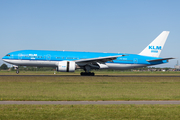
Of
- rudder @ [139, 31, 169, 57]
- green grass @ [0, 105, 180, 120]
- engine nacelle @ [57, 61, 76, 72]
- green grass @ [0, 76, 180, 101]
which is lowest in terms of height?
green grass @ [0, 105, 180, 120]

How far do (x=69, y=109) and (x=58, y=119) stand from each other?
1.78m

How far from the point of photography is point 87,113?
31.2ft

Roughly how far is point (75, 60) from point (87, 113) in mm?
28295

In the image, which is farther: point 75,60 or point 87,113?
point 75,60

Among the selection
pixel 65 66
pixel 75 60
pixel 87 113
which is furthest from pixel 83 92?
pixel 75 60

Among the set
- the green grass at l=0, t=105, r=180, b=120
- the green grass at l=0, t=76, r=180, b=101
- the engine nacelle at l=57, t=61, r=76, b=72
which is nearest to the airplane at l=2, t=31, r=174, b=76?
the engine nacelle at l=57, t=61, r=76, b=72

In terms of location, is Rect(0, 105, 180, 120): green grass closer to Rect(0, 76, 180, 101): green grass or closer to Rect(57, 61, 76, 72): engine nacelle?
Rect(0, 76, 180, 101): green grass

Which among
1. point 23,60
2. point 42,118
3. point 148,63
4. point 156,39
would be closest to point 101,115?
point 42,118

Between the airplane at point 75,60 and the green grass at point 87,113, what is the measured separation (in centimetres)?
2542

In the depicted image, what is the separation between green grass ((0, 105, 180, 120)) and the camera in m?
8.83

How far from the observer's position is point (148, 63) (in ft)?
140

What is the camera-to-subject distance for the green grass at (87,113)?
8.83 m

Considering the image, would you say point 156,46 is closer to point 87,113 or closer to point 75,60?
point 75,60

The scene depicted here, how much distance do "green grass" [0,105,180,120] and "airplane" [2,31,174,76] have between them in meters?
25.4
